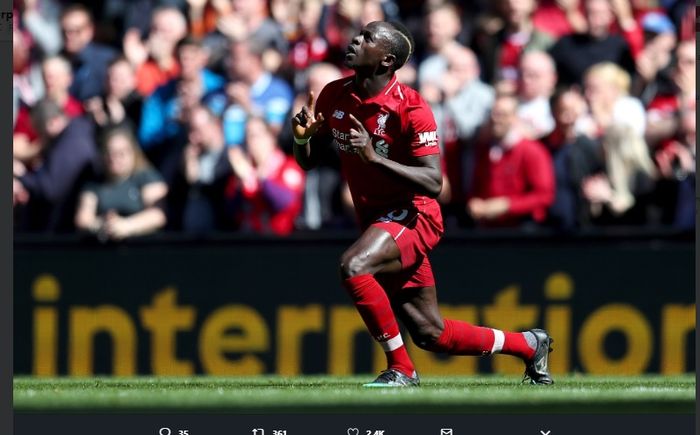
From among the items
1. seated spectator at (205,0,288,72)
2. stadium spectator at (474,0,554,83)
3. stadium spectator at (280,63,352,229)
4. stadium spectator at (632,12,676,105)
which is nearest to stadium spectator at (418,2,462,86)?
stadium spectator at (474,0,554,83)

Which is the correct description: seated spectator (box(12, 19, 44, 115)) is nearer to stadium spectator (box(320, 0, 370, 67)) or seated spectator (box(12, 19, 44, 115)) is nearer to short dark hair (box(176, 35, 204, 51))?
short dark hair (box(176, 35, 204, 51))

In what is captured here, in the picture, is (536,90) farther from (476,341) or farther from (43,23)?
(43,23)

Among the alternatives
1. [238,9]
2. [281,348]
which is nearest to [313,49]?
[238,9]

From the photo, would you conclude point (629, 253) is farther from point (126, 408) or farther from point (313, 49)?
point (126, 408)

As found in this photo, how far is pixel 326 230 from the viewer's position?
1213 cm

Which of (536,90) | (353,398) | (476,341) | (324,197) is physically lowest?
(353,398)

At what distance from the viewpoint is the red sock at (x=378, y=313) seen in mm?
8648

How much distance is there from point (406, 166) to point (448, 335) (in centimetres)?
116

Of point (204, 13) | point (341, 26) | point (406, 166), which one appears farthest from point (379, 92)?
point (204, 13)

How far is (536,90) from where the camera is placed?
12.6 metres

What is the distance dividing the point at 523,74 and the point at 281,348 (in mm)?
3010

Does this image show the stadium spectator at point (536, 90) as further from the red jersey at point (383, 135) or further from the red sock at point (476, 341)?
the red jersey at point (383, 135)

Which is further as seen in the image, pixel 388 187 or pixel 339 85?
pixel 339 85

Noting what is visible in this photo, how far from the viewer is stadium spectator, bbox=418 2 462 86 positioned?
42.8ft
